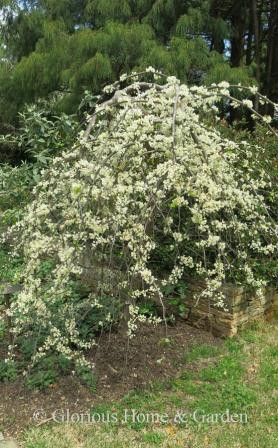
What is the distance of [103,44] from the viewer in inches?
229

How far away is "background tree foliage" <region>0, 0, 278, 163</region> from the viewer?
5.84 meters

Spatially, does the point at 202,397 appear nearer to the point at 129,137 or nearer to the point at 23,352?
the point at 23,352

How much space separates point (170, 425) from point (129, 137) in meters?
1.60

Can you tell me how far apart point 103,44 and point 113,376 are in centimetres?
433

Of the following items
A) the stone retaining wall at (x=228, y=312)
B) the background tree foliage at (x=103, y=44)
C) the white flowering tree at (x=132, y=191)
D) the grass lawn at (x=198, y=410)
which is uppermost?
the background tree foliage at (x=103, y=44)

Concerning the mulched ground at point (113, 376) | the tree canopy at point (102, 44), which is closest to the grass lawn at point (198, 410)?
the mulched ground at point (113, 376)

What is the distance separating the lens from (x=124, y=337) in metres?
3.36

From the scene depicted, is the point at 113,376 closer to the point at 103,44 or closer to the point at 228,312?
the point at 228,312

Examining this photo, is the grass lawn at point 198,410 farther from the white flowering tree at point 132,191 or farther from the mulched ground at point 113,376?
the white flowering tree at point 132,191

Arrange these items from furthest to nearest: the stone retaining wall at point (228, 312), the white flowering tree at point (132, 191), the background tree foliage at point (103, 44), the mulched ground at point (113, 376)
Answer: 1. the background tree foliage at point (103, 44)
2. the stone retaining wall at point (228, 312)
3. the mulched ground at point (113, 376)
4. the white flowering tree at point (132, 191)

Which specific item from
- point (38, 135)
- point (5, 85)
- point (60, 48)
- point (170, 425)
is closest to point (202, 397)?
point (170, 425)

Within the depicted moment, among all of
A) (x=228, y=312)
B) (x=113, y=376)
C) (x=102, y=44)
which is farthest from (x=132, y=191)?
(x=102, y=44)

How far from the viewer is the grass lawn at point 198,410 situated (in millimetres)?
2414

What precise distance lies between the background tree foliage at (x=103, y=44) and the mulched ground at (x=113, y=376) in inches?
140
